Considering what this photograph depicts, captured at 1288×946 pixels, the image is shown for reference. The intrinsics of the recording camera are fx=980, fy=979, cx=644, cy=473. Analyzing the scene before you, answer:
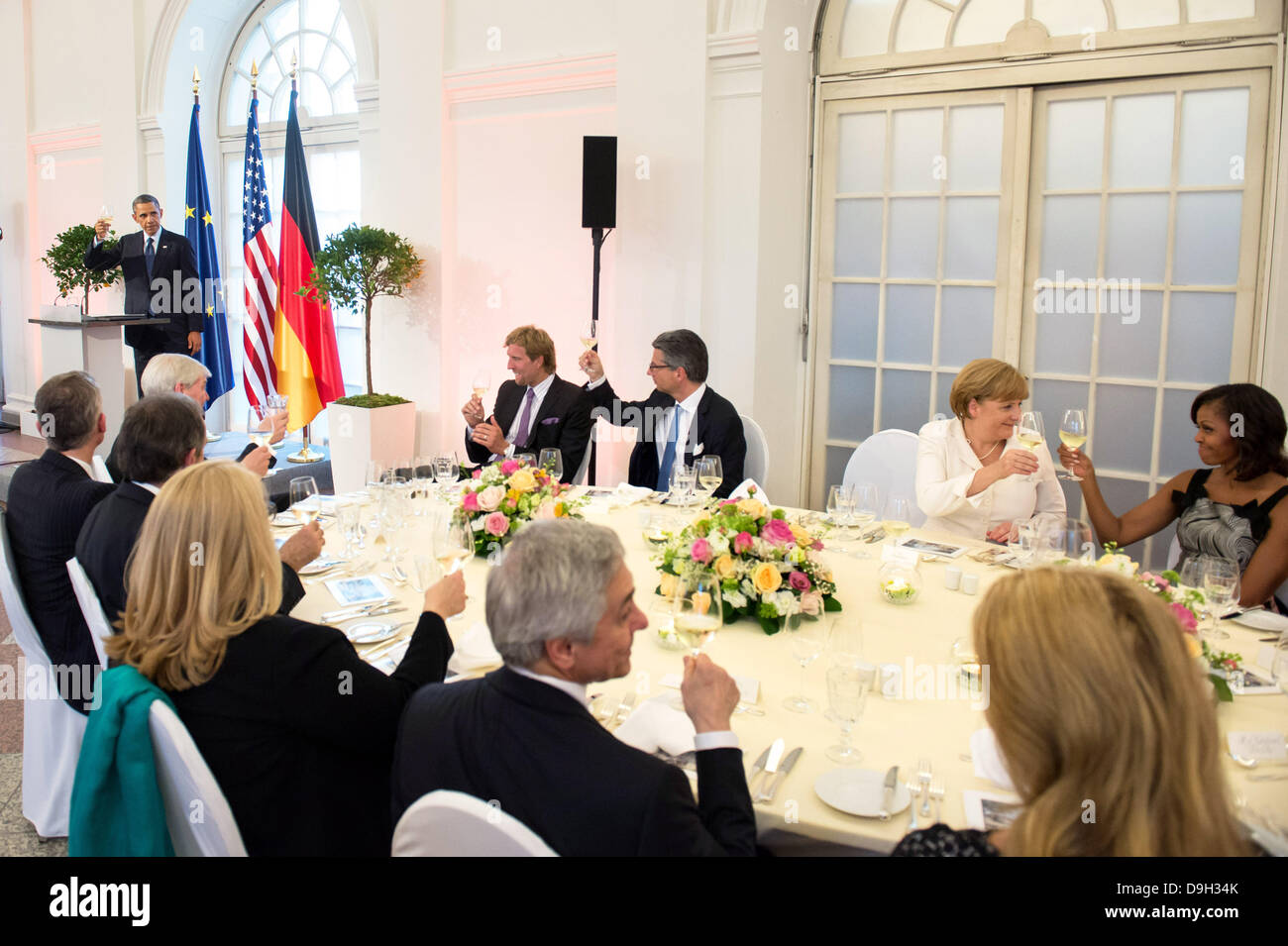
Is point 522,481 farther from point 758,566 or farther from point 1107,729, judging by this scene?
point 1107,729

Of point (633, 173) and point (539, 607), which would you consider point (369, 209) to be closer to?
point (633, 173)

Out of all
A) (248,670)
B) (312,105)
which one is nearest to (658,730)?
(248,670)

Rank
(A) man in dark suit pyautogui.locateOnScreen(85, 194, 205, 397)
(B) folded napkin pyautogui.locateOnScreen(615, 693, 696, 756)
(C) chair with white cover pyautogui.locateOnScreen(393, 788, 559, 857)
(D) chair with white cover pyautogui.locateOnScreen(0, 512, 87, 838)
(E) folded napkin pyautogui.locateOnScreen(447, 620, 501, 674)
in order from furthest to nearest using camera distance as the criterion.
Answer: (A) man in dark suit pyautogui.locateOnScreen(85, 194, 205, 397)
(D) chair with white cover pyautogui.locateOnScreen(0, 512, 87, 838)
(E) folded napkin pyautogui.locateOnScreen(447, 620, 501, 674)
(B) folded napkin pyautogui.locateOnScreen(615, 693, 696, 756)
(C) chair with white cover pyautogui.locateOnScreen(393, 788, 559, 857)

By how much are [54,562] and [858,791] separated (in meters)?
2.35

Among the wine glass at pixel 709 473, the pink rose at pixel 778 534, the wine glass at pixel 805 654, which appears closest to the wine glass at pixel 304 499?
the wine glass at pixel 709 473

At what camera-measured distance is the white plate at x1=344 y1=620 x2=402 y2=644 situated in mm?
2516

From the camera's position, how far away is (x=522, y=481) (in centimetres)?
324

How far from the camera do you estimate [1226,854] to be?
1.17 metres

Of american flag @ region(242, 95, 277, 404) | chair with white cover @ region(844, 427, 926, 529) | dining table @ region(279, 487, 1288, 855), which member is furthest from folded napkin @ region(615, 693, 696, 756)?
american flag @ region(242, 95, 277, 404)

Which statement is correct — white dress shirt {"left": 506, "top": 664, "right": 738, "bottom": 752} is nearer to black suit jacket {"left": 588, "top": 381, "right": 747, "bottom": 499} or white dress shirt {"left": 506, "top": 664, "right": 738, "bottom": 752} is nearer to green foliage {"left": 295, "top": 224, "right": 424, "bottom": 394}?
black suit jacket {"left": 588, "top": 381, "right": 747, "bottom": 499}

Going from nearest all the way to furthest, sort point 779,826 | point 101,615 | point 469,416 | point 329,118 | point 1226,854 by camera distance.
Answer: point 1226,854
point 779,826
point 101,615
point 469,416
point 329,118

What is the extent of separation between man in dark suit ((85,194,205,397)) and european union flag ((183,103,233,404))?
1.88 ft
